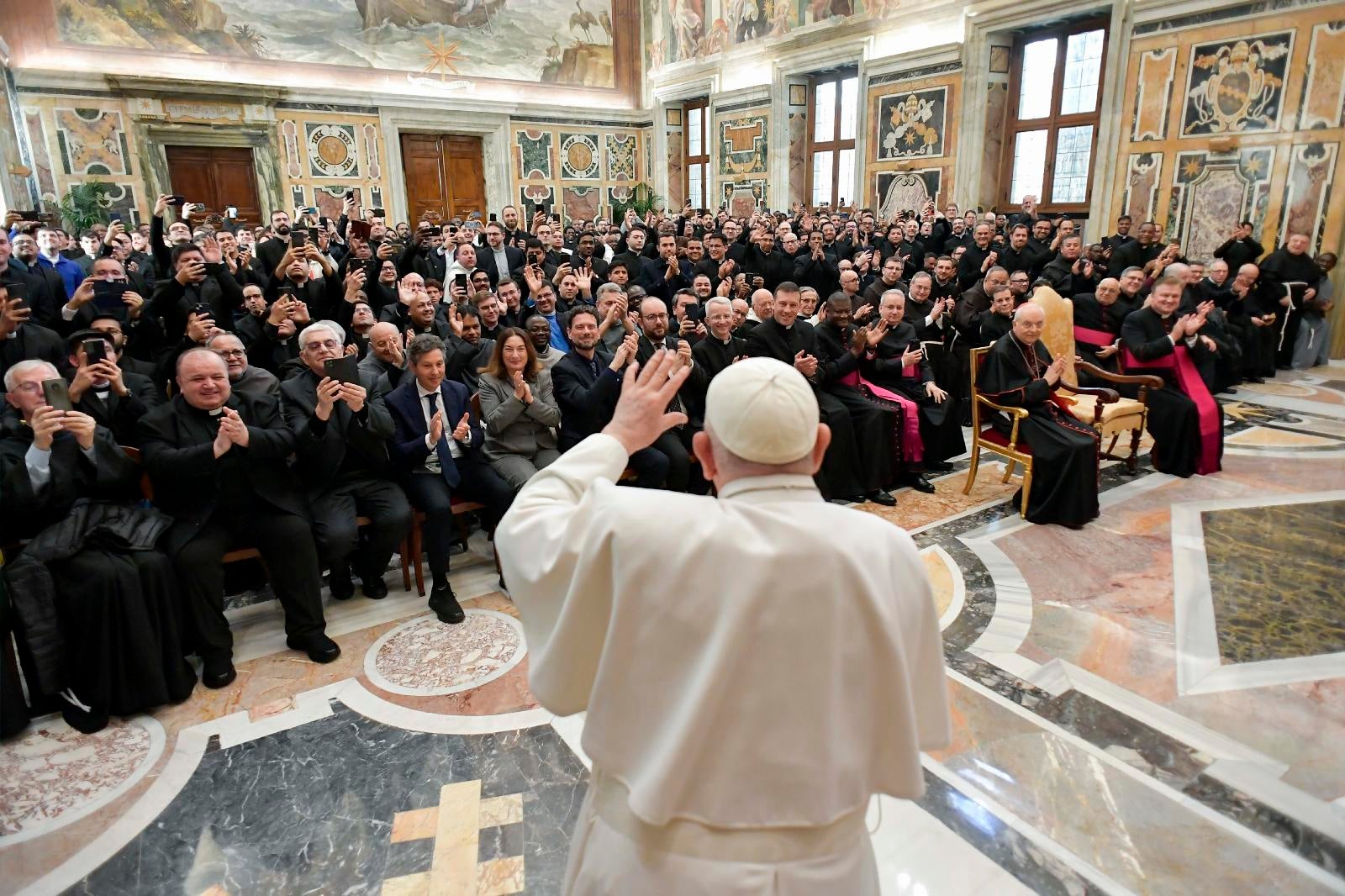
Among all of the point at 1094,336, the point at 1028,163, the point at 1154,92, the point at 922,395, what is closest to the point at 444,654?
the point at 922,395

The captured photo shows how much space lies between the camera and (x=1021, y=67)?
12766 mm

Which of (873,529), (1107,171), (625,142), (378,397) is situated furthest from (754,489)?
(625,142)

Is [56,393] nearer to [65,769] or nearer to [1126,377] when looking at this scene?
[65,769]

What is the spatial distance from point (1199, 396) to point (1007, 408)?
79.6 inches

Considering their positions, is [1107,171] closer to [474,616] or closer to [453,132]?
[474,616]

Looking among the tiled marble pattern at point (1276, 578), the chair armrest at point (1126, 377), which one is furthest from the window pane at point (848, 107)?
the tiled marble pattern at point (1276, 578)

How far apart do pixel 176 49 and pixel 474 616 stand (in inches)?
617

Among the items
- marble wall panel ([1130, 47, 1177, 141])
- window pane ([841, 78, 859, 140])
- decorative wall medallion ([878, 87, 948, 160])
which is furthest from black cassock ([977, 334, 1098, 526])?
window pane ([841, 78, 859, 140])

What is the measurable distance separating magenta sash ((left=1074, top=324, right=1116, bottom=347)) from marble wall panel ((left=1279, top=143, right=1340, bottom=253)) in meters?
4.39

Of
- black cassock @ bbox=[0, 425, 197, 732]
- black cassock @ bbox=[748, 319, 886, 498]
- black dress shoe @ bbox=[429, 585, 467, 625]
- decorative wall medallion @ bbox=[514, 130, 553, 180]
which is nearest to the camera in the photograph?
black cassock @ bbox=[0, 425, 197, 732]

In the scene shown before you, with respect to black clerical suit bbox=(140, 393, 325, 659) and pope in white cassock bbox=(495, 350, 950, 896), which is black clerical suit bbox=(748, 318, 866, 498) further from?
pope in white cassock bbox=(495, 350, 950, 896)

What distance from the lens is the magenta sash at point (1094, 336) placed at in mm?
7527

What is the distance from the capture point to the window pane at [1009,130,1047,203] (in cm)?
1276

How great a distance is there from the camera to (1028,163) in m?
13.0
